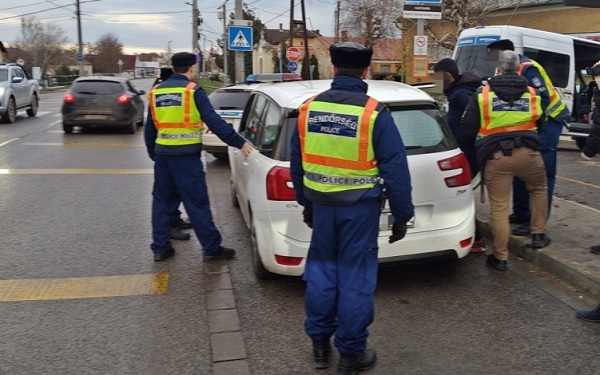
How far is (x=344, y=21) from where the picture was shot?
144 ft

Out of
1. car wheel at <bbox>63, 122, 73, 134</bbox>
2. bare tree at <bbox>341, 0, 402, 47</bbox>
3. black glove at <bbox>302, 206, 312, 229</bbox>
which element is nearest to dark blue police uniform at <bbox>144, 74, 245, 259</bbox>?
black glove at <bbox>302, 206, 312, 229</bbox>

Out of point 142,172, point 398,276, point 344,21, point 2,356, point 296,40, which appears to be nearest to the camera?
point 2,356

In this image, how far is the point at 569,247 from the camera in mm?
5379

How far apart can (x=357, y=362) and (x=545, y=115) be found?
3.03m

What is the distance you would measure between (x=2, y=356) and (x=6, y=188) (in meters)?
5.71

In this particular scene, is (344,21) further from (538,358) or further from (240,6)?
(538,358)

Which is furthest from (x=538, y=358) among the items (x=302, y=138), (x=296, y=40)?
(x=296, y=40)

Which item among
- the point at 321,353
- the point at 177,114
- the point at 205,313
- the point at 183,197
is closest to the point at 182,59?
the point at 177,114

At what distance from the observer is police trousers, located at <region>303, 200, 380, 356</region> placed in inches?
131

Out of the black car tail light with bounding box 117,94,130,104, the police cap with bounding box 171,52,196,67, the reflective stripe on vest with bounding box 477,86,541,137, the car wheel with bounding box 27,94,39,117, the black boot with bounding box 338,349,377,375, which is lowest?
the black boot with bounding box 338,349,377,375

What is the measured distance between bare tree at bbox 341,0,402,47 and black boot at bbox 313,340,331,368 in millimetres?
38899

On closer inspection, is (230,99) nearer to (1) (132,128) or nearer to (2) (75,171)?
(2) (75,171)

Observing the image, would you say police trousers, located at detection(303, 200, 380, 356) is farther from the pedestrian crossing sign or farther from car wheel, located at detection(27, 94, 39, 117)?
car wheel, located at detection(27, 94, 39, 117)

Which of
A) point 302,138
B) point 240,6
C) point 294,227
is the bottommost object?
point 294,227
